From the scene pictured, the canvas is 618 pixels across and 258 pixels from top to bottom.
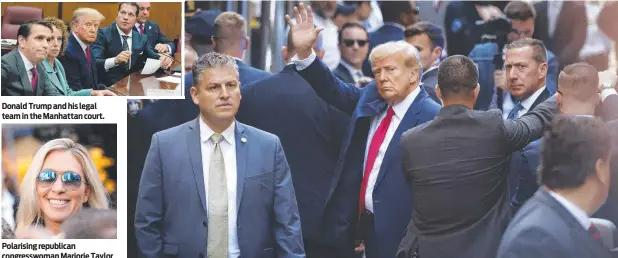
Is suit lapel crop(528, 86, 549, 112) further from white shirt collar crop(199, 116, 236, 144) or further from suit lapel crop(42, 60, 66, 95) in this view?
suit lapel crop(42, 60, 66, 95)

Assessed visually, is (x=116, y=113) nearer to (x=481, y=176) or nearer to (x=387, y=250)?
(x=387, y=250)

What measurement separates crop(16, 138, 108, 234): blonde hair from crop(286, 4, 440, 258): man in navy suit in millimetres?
1131

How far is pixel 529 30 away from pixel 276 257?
5.44 ft

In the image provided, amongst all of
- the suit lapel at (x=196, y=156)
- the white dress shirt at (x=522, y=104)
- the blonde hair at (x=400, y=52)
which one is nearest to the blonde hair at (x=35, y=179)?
the suit lapel at (x=196, y=156)

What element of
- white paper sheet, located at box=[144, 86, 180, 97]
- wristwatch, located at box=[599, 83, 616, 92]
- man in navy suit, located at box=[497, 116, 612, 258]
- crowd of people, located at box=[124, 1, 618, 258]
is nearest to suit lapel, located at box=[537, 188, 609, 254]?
man in navy suit, located at box=[497, 116, 612, 258]

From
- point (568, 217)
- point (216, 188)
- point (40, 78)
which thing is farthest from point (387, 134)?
point (40, 78)

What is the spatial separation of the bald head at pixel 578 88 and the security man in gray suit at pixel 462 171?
21 cm

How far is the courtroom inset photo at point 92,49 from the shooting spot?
4668mm

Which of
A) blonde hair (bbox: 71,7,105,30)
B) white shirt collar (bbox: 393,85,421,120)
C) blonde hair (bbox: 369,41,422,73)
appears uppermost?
blonde hair (bbox: 71,7,105,30)

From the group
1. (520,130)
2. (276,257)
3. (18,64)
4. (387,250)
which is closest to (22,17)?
(18,64)

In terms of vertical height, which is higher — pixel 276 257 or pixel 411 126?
pixel 411 126

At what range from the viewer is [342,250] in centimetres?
459

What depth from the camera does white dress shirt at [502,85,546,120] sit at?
14.4 feet

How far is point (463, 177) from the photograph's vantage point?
409 centimetres
